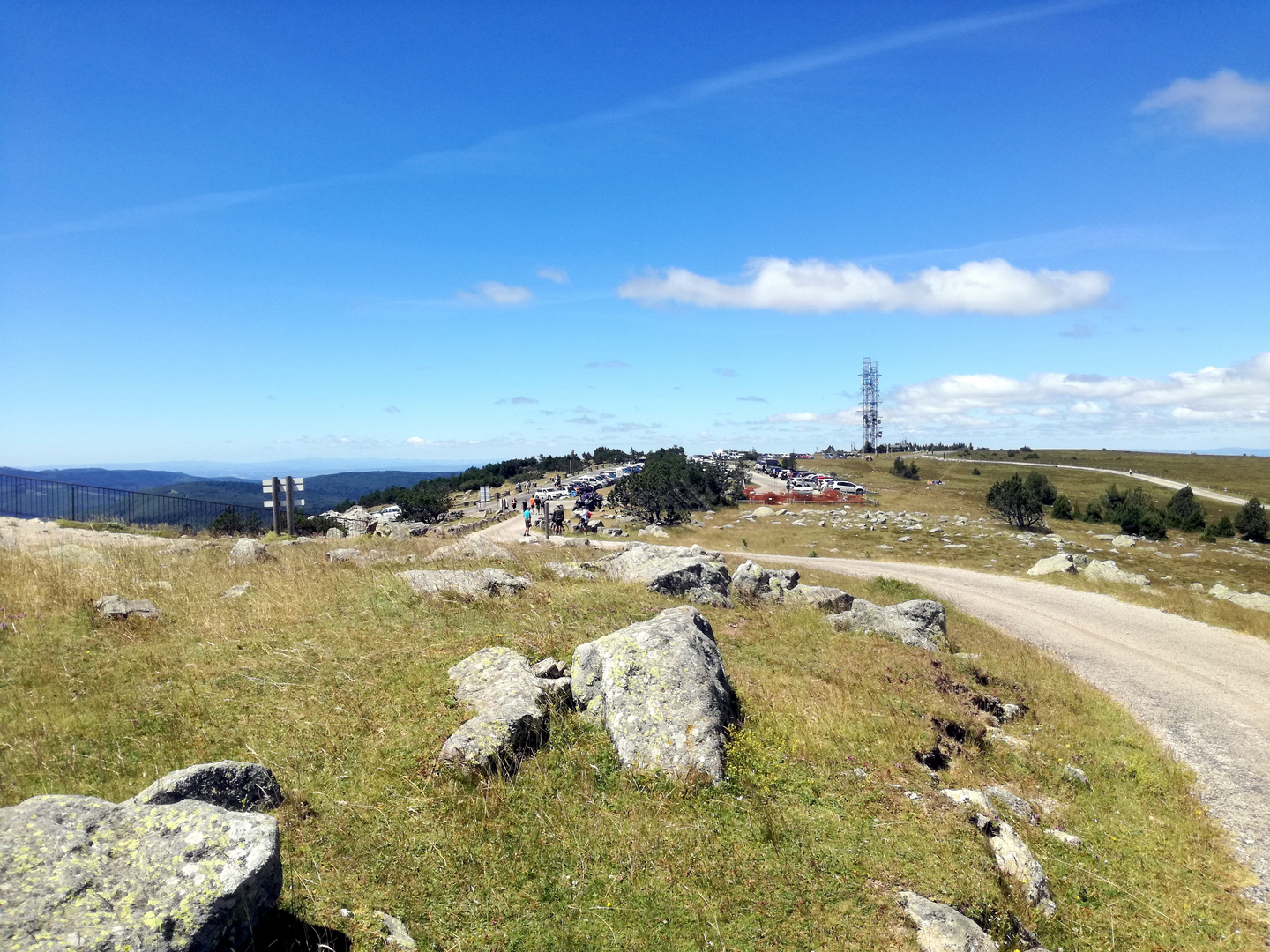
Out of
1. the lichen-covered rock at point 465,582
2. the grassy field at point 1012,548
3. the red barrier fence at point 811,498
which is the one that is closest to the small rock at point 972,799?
the lichen-covered rock at point 465,582

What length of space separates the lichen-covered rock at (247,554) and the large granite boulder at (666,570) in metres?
10.6

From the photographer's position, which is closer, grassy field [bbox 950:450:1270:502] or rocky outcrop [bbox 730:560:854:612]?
rocky outcrop [bbox 730:560:854:612]

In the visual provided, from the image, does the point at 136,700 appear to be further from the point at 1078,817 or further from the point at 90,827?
the point at 1078,817

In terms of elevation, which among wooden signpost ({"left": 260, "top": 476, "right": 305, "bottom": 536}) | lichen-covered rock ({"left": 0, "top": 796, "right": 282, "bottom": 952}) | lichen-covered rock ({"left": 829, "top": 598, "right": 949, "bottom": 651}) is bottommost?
lichen-covered rock ({"left": 829, "top": 598, "right": 949, "bottom": 651})

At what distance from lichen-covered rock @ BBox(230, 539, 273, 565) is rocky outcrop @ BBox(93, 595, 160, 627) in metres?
6.07

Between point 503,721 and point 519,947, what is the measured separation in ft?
10.9

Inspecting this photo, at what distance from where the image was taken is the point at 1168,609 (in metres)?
25.7

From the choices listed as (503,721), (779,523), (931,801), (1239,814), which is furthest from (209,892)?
(779,523)

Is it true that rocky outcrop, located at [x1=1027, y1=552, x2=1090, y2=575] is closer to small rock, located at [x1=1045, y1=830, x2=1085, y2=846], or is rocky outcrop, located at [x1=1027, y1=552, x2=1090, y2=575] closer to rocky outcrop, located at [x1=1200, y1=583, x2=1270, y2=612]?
rocky outcrop, located at [x1=1200, y1=583, x2=1270, y2=612]

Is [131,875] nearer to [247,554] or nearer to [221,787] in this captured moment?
[221,787]

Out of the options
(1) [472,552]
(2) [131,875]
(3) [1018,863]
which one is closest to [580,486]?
(1) [472,552]

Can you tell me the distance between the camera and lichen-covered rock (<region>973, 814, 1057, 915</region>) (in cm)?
805

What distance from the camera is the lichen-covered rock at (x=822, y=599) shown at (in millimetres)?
20663

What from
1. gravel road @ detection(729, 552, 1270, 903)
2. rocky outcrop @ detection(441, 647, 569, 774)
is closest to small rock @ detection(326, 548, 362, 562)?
rocky outcrop @ detection(441, 647, 569, 774)
